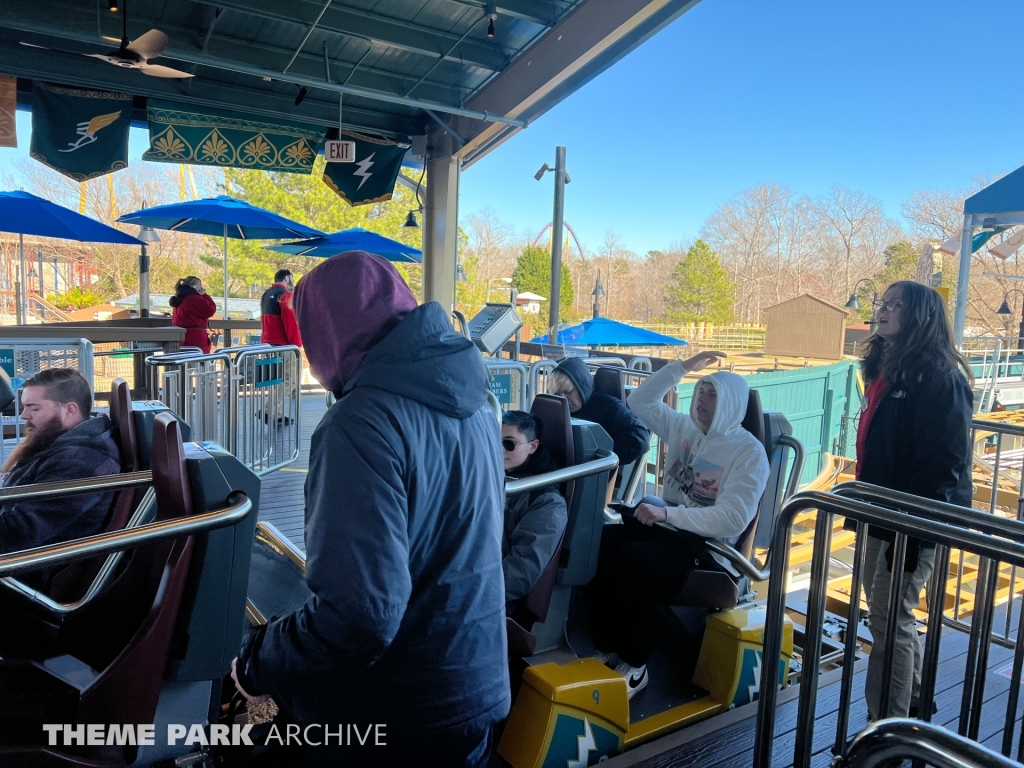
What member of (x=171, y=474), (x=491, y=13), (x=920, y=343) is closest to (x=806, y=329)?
(x=491, y=13)

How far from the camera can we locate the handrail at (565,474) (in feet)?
6.83

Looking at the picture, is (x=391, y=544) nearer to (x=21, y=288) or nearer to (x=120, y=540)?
(x=120, y=540)

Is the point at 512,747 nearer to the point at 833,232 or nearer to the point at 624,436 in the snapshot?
the point at 624,436

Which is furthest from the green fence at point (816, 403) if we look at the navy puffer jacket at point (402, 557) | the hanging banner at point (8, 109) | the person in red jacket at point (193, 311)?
the hanging banner at point (8, 109)

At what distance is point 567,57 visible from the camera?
6.54 m

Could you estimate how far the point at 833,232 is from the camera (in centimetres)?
3594

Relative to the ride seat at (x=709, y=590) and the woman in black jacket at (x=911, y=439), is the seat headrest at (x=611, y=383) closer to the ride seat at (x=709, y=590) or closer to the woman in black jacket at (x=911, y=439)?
the ride seat at (x=709, y=590)

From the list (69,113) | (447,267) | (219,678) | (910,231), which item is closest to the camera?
(219,678)

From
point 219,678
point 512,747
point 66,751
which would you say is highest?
point 219,678

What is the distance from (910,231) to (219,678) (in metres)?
38.0

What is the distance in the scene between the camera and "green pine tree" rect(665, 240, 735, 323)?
34.4 metres

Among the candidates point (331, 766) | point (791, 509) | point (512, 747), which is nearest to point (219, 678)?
point (331, 766)

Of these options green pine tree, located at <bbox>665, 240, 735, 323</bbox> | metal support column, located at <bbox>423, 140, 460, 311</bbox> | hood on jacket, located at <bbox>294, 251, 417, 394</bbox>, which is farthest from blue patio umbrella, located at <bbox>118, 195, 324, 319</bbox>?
green pine tree, located at <bbox>665, 240, 735, 323</bbox>

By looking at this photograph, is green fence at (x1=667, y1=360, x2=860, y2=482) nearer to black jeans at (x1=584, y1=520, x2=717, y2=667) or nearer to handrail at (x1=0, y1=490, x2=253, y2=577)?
black jeans at (x1=584, y1=520, x2=717, y2=667)
